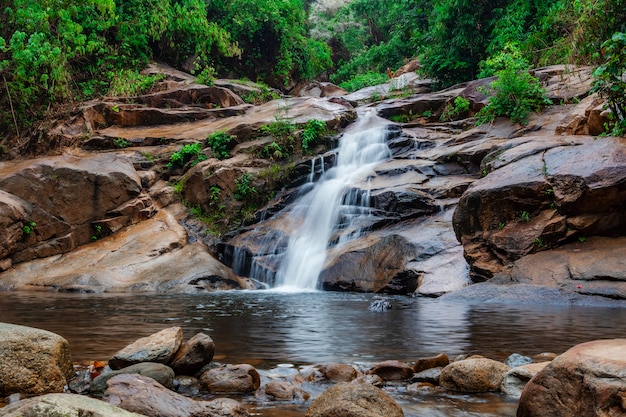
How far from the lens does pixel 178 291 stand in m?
12.7

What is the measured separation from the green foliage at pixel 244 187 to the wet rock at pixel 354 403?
44.5ft

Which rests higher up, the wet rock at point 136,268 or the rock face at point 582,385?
the rock face at point 582,385

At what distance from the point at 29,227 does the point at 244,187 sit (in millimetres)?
6062

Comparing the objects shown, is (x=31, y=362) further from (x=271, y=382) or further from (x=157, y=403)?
(x=271, y=382)

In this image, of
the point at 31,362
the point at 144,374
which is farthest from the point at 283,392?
the point at 31,362

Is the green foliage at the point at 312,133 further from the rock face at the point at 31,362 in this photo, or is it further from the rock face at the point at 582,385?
the rock face at the point at 582,385

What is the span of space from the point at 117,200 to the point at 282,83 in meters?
14.4

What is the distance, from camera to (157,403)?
358 centimetres

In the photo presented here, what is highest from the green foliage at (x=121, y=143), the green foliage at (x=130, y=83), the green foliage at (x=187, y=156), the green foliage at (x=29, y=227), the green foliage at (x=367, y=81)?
the green foliage at (x=367, y=81)

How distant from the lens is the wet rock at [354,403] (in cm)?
337

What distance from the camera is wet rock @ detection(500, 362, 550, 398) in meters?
4.16

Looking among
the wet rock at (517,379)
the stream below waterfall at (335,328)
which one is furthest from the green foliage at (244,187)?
the wet rock at (517,379)

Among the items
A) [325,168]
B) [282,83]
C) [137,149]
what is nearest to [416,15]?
[282,83]

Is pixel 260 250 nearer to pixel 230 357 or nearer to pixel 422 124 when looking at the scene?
pixel 422 124
